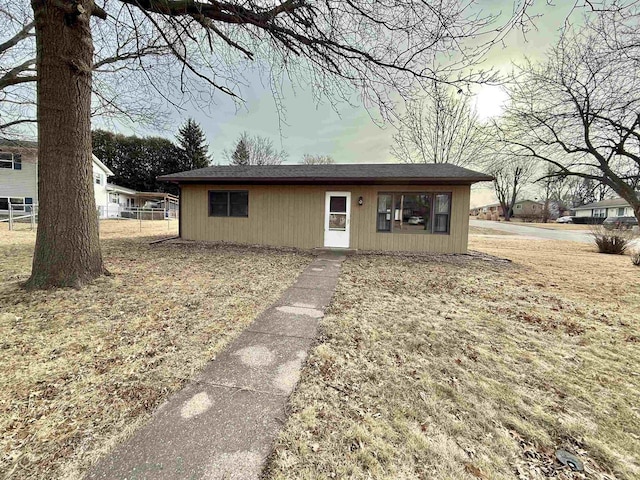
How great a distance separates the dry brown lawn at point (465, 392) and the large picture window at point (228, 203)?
21.2 ft

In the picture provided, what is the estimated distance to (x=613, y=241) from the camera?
1100 centimetres

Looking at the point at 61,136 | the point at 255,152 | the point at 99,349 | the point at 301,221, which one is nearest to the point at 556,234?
the point at 301,221

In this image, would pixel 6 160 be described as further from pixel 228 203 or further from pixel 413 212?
pixel 413 212

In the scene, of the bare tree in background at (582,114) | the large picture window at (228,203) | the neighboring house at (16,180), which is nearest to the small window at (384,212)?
the large picture window at (228,203)

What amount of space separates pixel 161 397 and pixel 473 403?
231cm

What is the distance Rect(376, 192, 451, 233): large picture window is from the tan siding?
0.56ft

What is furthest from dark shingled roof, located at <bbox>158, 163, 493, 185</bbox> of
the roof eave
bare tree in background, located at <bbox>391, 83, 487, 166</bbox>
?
bare tree in background, located at <bbox>391, 83, 487, 166</bbox>

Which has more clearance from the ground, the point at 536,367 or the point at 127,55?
the point at 127,55

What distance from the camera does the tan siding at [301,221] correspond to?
8.67 m

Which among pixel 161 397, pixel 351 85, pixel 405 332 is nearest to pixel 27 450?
pixel 161 397

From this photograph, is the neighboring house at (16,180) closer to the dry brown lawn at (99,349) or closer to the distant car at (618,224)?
the dry brown lawn at (99,349)

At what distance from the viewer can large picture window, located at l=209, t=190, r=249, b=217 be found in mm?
9727

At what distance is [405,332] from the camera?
10.4 feet

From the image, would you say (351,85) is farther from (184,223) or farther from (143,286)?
(184,223)
